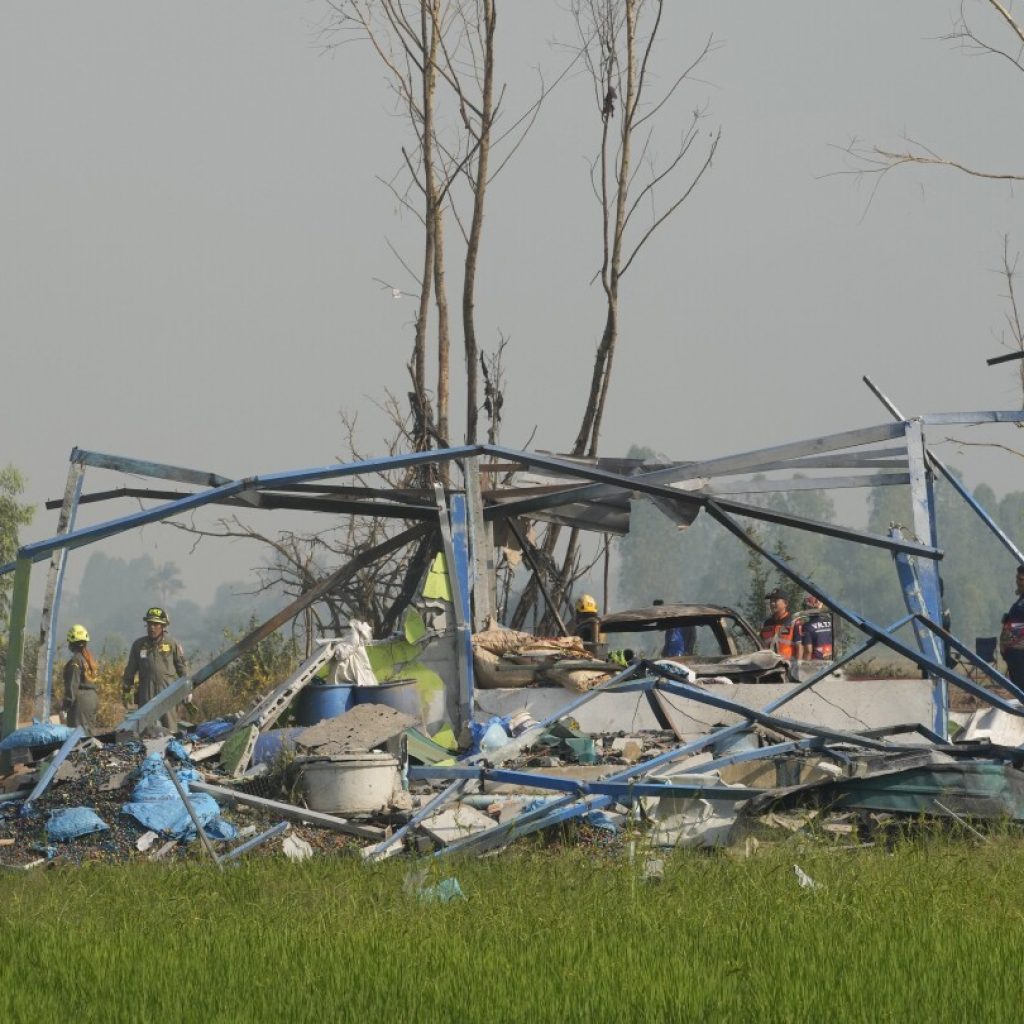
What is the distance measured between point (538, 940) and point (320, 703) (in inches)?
293

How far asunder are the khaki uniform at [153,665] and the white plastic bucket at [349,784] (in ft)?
23.5

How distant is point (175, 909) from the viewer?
849 cm

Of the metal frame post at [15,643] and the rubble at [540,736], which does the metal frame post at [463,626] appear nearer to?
the rubble at [540,736]

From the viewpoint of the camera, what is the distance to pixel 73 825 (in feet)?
36.6

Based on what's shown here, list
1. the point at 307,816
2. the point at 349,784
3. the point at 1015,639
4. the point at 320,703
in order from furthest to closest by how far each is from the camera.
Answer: the point at 1015,639
the point at 320,703
the point at 349,784
the point at 307,816

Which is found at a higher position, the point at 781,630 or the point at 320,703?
the point at 781,630

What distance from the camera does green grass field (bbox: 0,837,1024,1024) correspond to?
5.87m

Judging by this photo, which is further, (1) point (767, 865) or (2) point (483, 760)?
(2) point (483, 760)

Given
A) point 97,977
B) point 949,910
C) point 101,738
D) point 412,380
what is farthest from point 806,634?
point 97,977

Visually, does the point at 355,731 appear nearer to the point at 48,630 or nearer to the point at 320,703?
the point at 320,703

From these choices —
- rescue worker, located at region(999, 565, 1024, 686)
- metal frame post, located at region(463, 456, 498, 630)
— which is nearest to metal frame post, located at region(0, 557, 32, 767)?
metal frame post, located at region(463, 456, 498, 630)

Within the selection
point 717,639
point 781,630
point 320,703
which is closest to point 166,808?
point 320,703

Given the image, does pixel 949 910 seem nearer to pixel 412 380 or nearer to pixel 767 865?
pixel 767 865

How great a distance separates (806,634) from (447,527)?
8.11 m
